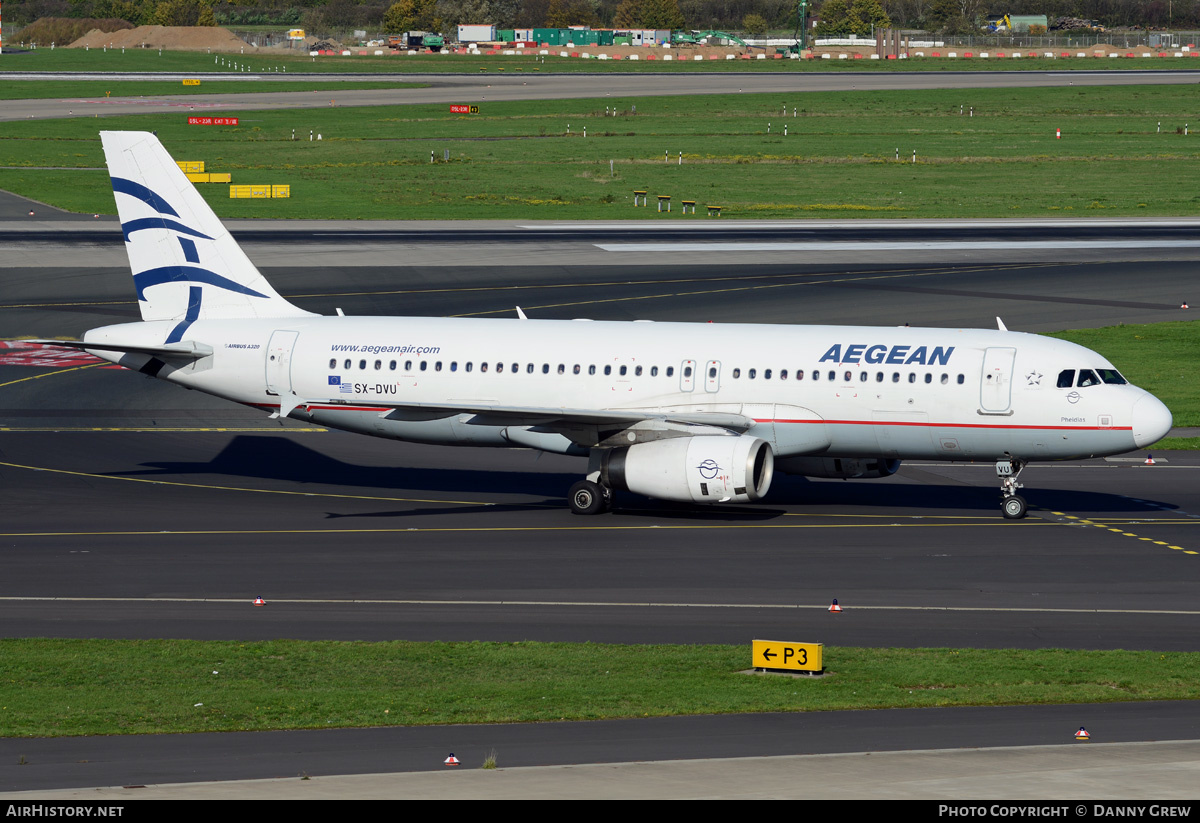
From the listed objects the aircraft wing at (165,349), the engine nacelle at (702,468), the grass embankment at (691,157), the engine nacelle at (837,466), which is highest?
the grass embankment at (691,157)

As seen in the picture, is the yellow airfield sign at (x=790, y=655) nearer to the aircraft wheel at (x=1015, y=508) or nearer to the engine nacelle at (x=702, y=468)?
the engine nacelle at (x=702, y=468)

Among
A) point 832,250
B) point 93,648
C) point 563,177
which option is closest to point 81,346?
point 93,648

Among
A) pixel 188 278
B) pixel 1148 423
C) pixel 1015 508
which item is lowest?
pixel 1015 508

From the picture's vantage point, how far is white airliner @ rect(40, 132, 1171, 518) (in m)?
37.9

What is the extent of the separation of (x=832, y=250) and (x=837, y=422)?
49935 millimetres

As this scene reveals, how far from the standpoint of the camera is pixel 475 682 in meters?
25.1

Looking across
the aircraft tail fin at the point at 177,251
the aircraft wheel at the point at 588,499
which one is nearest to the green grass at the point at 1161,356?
the aircraft wheel at the point at 588,499

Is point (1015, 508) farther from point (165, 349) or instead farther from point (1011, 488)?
point (165, 349)

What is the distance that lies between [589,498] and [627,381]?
10.6ft

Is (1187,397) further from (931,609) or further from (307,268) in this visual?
(307,268)

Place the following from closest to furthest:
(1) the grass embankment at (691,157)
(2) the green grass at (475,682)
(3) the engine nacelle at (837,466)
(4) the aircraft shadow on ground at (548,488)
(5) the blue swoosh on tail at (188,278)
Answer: (2) the green grass at (475,682) < (3) the engine nacelle at (837,466) < (4) the aircraft shadow on ground at (548,488) < (5) the blue swoosh on tail at (188,278) < (1) the grass embankment at (691,157)

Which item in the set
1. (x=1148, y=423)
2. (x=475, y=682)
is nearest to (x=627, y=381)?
(x=1148, y=423)

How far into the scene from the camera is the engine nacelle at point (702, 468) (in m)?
36.9

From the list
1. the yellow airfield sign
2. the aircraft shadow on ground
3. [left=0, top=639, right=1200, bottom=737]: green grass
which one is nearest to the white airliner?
the aircraft shadow on ground
